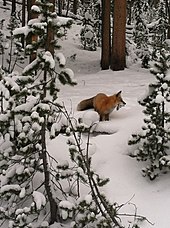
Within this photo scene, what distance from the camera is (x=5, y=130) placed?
5.53m

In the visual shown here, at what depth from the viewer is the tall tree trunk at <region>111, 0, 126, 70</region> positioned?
1302cm

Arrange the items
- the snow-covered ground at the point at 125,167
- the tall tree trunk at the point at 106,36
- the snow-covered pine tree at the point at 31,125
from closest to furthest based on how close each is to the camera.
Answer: the snow-covered pine tree at the point at 31,125 → the snow-covered ground at the point at 125,167 → the tall tree trunk at the point at 106,36

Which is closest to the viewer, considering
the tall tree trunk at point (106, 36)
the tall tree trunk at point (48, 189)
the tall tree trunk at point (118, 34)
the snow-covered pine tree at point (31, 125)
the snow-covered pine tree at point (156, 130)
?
→ the snow-covered pine tree at point (31, 125)

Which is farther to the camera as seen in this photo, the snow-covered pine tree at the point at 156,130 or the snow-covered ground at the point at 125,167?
the snow-covered pine tree at the point at 156,130

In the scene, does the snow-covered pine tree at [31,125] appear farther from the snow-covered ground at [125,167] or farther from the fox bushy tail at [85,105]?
the fox bushy tail at [85,105]

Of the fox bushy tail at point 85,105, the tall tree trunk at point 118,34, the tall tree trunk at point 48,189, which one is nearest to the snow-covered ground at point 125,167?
the fox bushy tail at point 85,105

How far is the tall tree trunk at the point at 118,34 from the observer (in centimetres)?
1302

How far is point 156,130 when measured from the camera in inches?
234

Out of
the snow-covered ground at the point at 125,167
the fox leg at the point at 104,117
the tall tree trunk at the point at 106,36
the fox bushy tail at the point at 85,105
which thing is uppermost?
the tall tree trunk at the point at 106,36

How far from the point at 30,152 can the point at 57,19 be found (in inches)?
63.3

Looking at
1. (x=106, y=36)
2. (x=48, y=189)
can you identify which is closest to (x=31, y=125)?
(x=48, y=189)

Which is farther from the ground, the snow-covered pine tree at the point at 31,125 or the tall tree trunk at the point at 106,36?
the tall tree trunk at the point at 106,36

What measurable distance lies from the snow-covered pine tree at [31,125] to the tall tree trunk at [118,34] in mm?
7976

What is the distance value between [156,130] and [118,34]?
765cm
